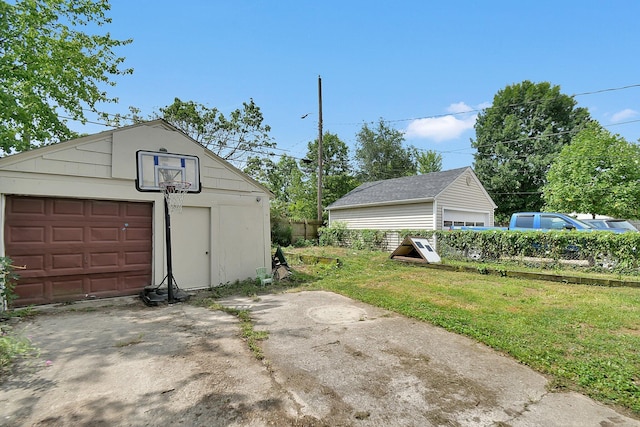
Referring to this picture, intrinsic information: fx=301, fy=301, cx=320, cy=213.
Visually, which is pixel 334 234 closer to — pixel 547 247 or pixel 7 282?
pixel 547 247

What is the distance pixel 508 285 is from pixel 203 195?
24.8 ft

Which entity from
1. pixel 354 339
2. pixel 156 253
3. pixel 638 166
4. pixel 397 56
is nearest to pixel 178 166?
pixel 156 253

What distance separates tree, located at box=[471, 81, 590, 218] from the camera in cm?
2678

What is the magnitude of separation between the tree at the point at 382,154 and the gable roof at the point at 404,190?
618 inches

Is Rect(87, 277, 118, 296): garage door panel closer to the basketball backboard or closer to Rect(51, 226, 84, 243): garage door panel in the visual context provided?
Rect(51, 226, 84, 243): garage door panel

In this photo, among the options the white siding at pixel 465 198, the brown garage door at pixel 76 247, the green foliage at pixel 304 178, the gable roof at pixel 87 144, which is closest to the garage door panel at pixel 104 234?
the brown garage door at pixel 76 247

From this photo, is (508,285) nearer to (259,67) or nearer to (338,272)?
(338,272)

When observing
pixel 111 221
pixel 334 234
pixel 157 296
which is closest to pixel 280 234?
pixel 334 234

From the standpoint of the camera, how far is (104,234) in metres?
6.09

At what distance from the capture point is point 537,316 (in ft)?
15.7

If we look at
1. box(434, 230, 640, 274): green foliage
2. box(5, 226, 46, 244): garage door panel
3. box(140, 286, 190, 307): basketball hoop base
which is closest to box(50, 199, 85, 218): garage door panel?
box(5, 226, 46, 244): garage door panel

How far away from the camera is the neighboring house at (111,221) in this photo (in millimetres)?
5387

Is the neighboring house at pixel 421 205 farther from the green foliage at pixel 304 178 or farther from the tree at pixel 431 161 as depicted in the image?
the tree at pixel 431 161

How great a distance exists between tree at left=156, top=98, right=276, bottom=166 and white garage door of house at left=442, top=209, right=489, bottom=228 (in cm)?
1435
